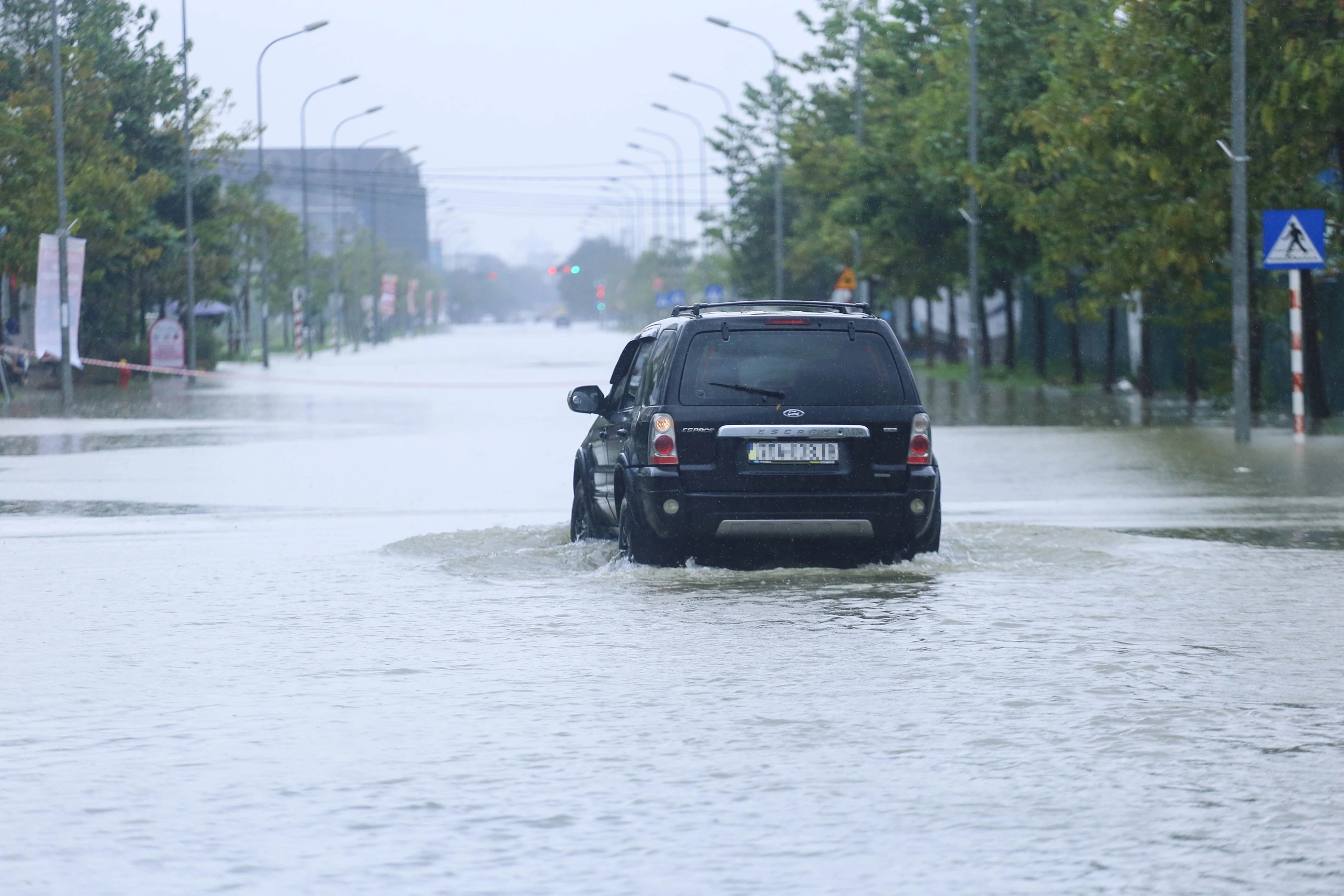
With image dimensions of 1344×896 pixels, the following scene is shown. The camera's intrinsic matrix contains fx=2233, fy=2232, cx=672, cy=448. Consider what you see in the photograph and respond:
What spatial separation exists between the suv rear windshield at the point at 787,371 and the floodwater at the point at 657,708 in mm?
1013

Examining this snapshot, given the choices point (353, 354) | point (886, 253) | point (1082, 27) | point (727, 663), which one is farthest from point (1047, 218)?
point (353, 354)

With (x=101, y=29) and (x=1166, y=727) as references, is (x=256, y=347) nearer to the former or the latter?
(x=101, y=29)

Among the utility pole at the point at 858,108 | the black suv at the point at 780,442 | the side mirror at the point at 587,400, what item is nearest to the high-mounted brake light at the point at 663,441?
the black suv at the point at 780,442

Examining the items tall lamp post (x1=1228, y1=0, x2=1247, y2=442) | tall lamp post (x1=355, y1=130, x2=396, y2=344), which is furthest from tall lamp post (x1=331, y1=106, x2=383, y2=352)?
tall lamp post (x1=1228, y1=0, x2=1247, y2=442)

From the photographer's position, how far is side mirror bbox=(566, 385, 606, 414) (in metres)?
13.8

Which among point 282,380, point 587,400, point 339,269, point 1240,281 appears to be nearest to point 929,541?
point 587,400

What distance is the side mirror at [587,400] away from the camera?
45.1 feet

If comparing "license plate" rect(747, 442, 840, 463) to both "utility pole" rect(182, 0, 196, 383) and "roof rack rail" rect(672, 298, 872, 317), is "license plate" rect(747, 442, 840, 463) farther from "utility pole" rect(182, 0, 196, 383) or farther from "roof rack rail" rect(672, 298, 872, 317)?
"utility pole" rect(182, 0, 196, 383)

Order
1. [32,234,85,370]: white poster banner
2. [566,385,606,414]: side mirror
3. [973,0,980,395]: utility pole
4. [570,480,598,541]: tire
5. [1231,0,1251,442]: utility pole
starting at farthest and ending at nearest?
[973,0,980,395]: utility pole < [32,234,85,370]: white poster banner < [1231,0,1251,442]: utility pole < [570,480,598,541]: tire < [566,385,606,414]: side mirror

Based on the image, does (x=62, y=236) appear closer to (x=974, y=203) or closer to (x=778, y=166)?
(x=974, y=203)

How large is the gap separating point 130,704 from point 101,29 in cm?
4904

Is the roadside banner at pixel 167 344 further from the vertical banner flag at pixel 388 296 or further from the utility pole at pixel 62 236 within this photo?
the vertical banner flag at pixel 388 296

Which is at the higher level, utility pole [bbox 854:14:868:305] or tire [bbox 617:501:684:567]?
utility pole [bbox 854:14:868:305]

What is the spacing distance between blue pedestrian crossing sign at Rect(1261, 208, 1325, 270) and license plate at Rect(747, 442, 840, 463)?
13.4 metres
